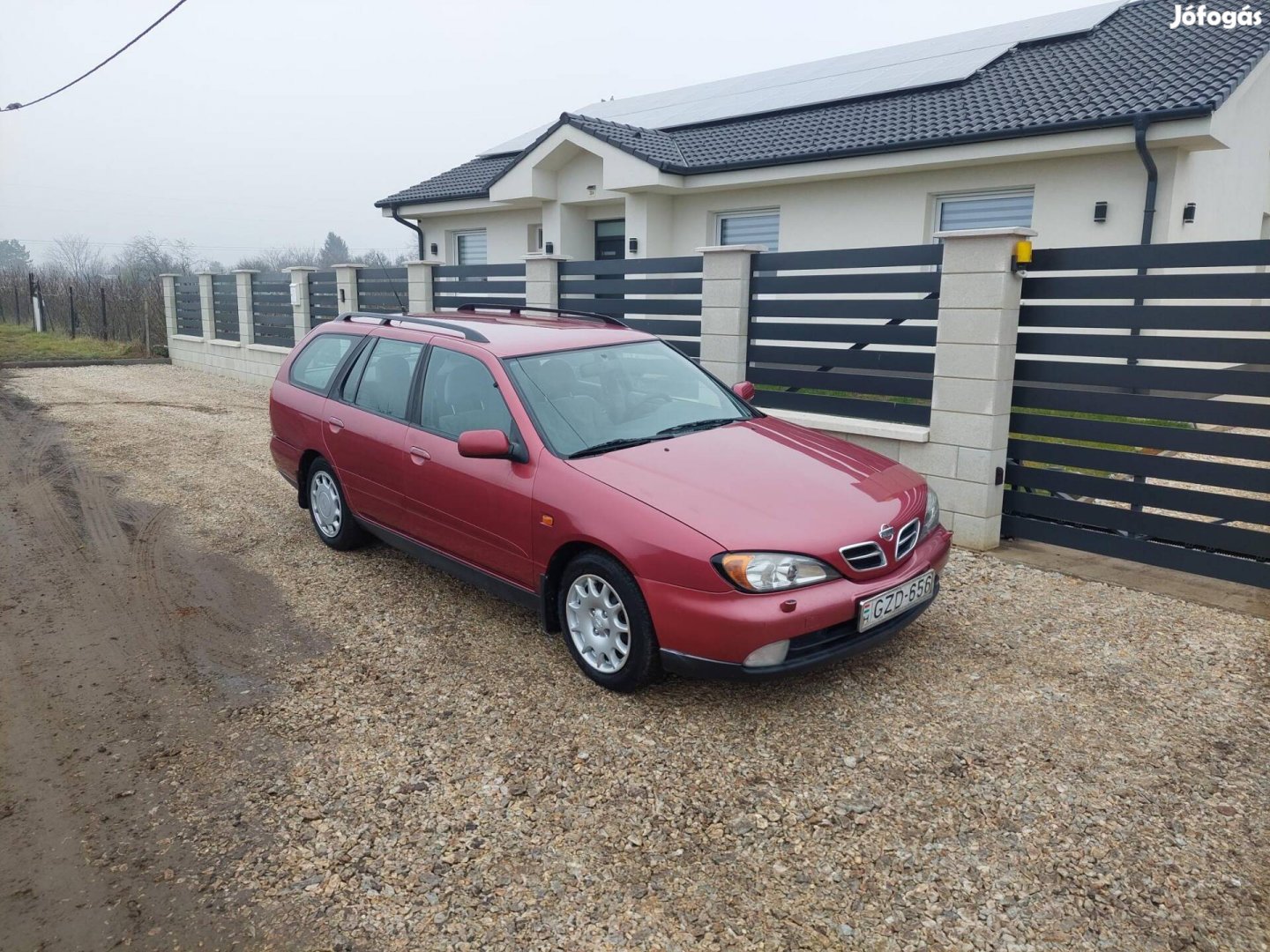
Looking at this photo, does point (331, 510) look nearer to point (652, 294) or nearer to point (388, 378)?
point (388, 378)

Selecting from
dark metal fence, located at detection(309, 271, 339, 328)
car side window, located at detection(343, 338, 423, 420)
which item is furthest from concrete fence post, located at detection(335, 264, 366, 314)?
car side window, located at detection(343, 338, 423, 420)

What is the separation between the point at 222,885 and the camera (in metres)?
2.83

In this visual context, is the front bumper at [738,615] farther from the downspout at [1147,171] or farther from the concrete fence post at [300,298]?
the concrete fence post at [300,298]

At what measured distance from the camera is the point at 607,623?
13.2ft

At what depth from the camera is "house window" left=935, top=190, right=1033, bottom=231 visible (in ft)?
37.4

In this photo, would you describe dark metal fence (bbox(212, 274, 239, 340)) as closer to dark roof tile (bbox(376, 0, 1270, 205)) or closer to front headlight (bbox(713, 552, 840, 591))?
dark roof tile (bbox(376, 0, 1270, 205))

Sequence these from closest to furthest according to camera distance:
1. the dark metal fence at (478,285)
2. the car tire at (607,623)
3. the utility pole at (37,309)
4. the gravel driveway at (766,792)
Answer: the gravel driveway at (766,792), the car tire at (607,623), the dark metal fence at (478,285), the utility pole at (37,309)

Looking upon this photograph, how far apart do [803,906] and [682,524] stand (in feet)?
4.92

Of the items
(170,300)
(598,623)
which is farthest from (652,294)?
(170,300)

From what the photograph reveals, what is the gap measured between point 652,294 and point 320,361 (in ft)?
11.9

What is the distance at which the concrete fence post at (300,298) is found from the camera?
1450 centimetres

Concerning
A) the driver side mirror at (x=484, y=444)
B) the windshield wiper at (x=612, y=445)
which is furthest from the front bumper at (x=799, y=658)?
the driver side mirror at (x=484, y=444)

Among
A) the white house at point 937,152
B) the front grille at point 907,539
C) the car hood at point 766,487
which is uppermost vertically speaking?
the white house at point 937,152

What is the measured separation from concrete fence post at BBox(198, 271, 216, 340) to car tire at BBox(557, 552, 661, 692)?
52.9 feet
